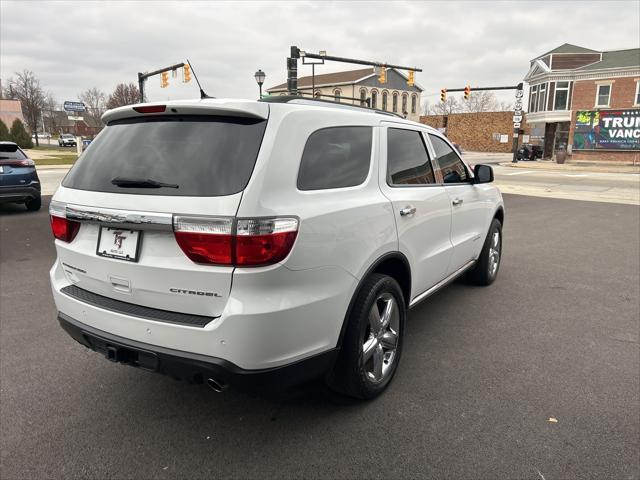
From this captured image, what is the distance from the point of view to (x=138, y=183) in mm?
2443

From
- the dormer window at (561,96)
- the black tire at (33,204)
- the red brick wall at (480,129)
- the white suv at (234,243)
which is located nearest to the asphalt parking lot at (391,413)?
the white suv at (234,243)

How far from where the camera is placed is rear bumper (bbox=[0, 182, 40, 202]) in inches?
398

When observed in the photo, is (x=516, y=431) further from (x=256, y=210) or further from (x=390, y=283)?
(x=256, y=210)

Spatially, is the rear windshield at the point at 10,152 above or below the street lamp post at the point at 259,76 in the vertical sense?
below

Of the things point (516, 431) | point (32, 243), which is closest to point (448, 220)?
point (516, 431)

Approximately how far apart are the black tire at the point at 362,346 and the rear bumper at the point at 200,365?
18cm

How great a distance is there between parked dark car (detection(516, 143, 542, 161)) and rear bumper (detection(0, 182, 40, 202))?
128 ft

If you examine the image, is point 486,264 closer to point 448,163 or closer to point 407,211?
point 448,163

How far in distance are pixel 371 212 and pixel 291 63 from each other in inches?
723

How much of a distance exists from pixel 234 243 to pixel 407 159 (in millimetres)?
1807

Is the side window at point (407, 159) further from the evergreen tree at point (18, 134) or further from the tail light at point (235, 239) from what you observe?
the evergreen tree at point (18, 134)

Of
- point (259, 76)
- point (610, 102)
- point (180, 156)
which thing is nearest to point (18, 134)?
point (259, 76)

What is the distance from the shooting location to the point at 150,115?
2664 mm

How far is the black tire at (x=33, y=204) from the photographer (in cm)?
1103
